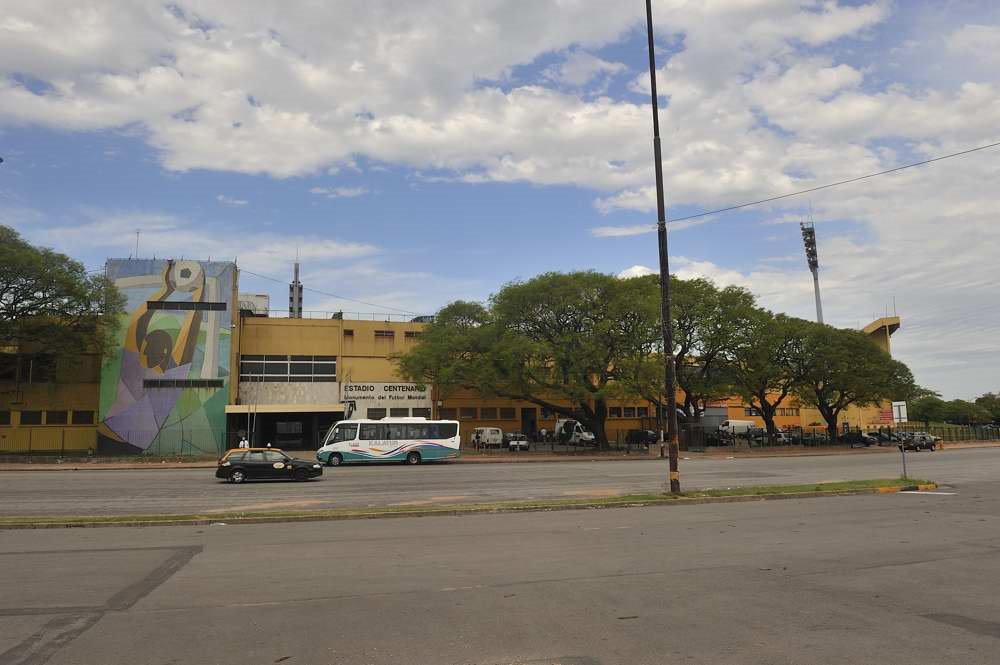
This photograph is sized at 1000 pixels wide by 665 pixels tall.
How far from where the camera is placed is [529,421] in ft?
228

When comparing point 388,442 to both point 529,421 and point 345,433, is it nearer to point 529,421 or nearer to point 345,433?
point 345,433

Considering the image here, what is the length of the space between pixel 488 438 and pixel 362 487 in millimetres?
33362

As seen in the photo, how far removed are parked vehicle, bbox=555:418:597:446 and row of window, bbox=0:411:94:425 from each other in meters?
38.4

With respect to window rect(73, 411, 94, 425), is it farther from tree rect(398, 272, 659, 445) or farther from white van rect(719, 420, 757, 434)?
white van rect(719, 420, 757, 434)

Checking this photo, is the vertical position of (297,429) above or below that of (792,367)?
below

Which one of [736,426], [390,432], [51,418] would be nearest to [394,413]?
[390,432]

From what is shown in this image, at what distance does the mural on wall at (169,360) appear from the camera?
167 feet

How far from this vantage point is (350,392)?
203ft

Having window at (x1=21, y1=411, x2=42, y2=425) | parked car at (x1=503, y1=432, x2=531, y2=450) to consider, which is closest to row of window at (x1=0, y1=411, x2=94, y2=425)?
window at (x1=21, y1=411, x2=42, y2=425)

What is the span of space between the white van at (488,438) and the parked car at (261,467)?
30581 mm

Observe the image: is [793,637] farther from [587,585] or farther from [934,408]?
[934,408]

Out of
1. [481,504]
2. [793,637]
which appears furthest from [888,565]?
[481,504]

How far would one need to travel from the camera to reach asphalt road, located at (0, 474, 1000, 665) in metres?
6.09

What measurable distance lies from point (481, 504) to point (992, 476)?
20.7 m
